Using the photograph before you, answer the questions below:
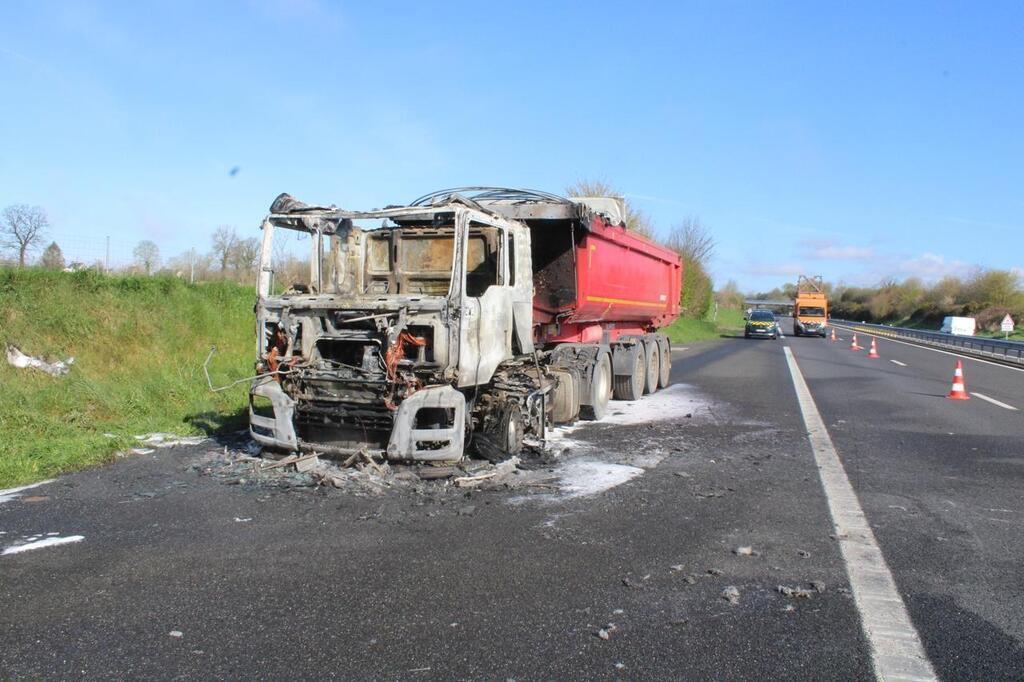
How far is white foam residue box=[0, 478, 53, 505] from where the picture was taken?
658cm

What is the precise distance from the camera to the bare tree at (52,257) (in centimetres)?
1595

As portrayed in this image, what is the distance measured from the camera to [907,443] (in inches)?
388

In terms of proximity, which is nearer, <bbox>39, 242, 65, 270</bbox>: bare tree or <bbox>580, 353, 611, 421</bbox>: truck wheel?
<bbox>580, 353, 611, 421</bbox>: truck wheel

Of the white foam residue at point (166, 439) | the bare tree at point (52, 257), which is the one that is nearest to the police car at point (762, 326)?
the bare tree at point (52, 257)

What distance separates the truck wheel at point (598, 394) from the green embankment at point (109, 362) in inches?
190

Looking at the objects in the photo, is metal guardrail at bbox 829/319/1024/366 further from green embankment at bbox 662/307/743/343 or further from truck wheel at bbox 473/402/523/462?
truck wheel at bbox 473/402/523/462

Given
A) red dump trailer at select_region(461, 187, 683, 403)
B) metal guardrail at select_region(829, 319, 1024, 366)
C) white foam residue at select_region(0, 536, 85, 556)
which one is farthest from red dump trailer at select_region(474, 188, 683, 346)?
metal guardrail at select_region(829, 319, 1024, 366)

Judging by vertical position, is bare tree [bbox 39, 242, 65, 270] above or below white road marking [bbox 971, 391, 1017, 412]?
above

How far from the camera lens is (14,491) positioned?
6836 mm

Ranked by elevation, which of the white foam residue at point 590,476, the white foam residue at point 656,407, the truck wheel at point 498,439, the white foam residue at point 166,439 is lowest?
the white foam residue at point 590,476

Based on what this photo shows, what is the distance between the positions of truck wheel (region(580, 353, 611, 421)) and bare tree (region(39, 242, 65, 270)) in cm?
1098

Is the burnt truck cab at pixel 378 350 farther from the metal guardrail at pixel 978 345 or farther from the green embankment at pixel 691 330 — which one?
the green embankment at pixel 691 330

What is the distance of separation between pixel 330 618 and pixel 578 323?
7.79m

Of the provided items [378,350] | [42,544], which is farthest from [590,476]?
[42,544]
